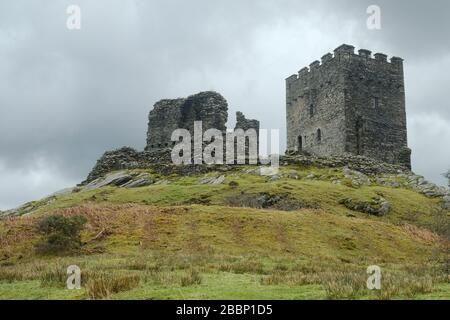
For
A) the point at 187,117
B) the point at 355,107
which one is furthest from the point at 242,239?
the point at 355,107

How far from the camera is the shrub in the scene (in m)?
28.3

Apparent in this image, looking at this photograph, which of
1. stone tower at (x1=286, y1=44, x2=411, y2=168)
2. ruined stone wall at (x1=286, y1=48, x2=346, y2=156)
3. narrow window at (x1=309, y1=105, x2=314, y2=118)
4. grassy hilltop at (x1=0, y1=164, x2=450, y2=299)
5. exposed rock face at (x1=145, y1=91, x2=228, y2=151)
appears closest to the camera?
grassy hilltop at (x1=0, y1=164, x2=450, y2=299)

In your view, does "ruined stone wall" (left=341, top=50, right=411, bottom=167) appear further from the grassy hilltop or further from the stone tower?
the grassy hilltop

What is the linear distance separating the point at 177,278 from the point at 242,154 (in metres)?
36.6

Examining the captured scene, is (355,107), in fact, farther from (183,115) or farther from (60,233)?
(60,233)

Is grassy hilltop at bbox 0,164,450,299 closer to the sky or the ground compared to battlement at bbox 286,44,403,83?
closer to the ground

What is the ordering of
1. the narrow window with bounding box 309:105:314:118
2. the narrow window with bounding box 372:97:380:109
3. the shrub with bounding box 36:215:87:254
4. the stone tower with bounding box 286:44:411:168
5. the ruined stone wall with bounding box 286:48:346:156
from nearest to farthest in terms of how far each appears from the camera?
1. the shrub with bounding box 36:215:87:254
2. the stone tower with bounding box 286:44:411:168
3. the ruined stone wall with bounding box 286:48:346:156
4. the narrow window with bounding box 372:97:380:109
5. the narrow window with bounding box 309:105:314:118

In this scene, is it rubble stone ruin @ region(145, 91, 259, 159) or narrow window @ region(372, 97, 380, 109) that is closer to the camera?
rubble stone ruin @ region(145, 91, 259, 159)

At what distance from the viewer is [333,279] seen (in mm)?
15898

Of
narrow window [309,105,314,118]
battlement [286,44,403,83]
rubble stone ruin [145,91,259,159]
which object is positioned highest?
battlement [286,44,403,83]

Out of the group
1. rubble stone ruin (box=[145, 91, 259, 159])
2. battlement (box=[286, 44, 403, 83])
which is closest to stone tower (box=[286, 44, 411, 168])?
battlement (box=[286, 44, 403, 83])
